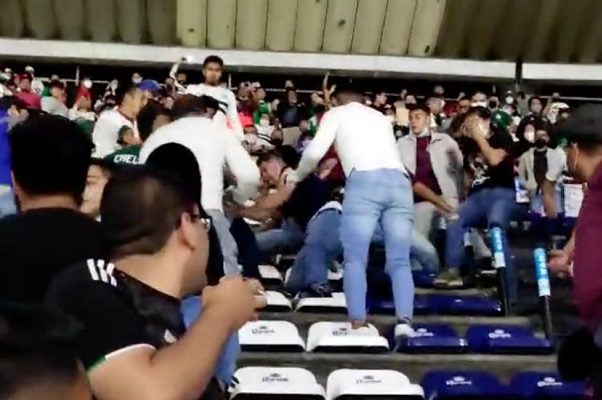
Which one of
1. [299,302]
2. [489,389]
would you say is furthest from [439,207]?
[489,389]

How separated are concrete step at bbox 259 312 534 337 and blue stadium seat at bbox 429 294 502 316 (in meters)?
0.06

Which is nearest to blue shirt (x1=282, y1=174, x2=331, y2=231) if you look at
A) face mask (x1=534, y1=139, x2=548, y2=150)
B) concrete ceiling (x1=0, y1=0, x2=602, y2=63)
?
face mask (x1=534, y1=139, x2=548, y2=150)

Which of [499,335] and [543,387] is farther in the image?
[499,335]

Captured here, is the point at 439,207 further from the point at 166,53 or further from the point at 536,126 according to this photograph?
the point at 166,53

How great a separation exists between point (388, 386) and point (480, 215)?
2.85 meters

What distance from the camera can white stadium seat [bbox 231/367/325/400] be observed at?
5703mm

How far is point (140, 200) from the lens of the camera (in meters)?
2.42

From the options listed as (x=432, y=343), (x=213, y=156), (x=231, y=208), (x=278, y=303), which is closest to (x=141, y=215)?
(x=213, y=156)

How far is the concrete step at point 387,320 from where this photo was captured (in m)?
7.25

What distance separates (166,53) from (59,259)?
16.8 m

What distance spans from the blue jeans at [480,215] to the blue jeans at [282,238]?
1.00m

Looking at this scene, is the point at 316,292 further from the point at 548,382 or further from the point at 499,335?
the point at 548,382

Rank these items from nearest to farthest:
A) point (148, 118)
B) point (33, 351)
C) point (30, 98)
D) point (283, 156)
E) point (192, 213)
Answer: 1. point (33, 351)
2. point (192, 213)
3. point (148, 118)
4. point (283, 156)
5. point (30, 98)

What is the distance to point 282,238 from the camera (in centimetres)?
857
